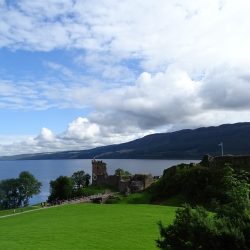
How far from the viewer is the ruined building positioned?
73.3m

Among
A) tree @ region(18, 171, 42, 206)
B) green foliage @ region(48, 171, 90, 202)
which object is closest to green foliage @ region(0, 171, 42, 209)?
tree @ region(18, 171, 42, 206)

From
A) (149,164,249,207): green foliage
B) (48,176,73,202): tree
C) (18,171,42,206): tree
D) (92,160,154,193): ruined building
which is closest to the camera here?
(149,164,249,207): green foliage

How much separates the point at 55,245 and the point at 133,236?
530cm

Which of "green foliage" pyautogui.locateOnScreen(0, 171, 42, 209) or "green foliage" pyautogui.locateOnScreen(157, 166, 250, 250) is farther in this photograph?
"green foliage" pyautogui.locateOnScreen(0, 171, 42, 209)

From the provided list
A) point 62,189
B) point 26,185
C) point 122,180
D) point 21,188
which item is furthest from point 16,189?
point 122,180

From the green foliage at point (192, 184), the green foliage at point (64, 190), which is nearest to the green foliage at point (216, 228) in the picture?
the green foliage at point (192, 184)

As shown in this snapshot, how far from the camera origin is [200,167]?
5759 centimetres

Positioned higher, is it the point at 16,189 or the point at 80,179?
the point at 80,179

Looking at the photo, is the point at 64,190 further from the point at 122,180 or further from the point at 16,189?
the point at 16,189

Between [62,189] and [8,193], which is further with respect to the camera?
[8,193]

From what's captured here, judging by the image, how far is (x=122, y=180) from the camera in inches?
3265

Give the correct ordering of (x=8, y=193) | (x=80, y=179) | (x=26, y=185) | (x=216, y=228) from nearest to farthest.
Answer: (x=216, y=228) → (x=80, y=179) → (x=26, y=185) → (x=8, y=193)

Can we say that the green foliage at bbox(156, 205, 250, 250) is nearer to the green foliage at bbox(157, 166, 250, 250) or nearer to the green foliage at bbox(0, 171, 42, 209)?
the green foliage at bbox(157, 166, 250, 250)

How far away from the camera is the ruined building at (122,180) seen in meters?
73.3
